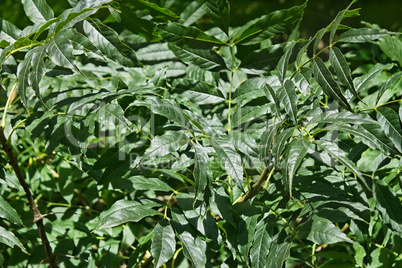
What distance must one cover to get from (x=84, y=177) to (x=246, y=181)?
486mm

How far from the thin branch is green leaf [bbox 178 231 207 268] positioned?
31 centimetres

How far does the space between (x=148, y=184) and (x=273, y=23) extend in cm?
37

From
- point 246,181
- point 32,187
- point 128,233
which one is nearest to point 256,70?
point 246,181

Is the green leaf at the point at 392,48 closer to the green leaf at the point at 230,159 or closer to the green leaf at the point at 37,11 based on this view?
the green leaf at the point at 230,159

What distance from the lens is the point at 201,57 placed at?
964mm

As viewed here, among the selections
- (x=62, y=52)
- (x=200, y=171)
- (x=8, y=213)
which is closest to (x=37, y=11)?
(x=62, y=52)

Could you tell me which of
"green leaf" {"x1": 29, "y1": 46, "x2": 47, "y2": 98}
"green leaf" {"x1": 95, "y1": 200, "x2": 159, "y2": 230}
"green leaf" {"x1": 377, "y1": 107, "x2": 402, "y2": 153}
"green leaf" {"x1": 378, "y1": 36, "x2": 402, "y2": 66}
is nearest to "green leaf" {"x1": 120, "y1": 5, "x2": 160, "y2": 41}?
"green leaf" {"x1": 29, "y1": 46, "x2": 47, "y2": 98}

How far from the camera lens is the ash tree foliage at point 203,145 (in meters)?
0.75

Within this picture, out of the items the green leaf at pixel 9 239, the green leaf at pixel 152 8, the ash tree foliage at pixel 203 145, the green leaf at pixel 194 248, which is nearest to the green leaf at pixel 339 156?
the ash tree foliage at pixel 203 145

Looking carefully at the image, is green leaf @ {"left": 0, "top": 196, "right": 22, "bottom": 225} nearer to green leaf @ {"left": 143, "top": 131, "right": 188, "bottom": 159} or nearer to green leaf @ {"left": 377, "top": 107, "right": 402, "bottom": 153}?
green leaf @ {"left": 143, "top": 131, "right": 188, "bottom": 159}

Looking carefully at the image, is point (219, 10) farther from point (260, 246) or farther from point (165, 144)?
point (260, 246)

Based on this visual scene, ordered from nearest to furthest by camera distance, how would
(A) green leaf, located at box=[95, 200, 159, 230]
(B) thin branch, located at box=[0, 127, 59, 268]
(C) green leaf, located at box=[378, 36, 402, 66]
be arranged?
(A) green leaf, located at box=[95, 200, 159, 230] < (B) thin branch, located at box=[0, 127, 59, 268] < (C) green leaf, located at box=[378, 36, 402, 66]

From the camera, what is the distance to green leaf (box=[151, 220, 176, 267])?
0.75m

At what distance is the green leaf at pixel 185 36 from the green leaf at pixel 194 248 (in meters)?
0.36
